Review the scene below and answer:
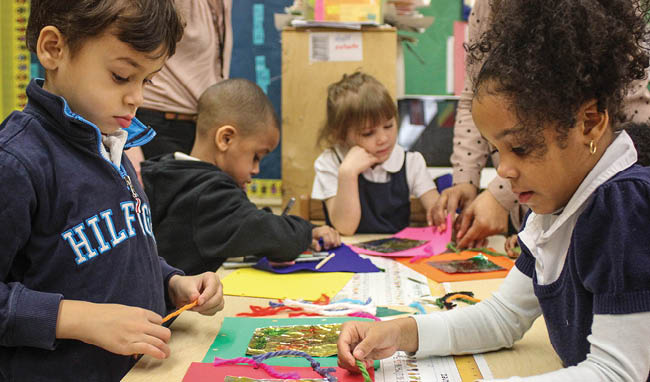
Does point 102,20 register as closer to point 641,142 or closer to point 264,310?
point 264,310

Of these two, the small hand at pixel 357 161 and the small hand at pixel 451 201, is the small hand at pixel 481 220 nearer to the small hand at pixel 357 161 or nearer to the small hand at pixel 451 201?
the small hand at pixel 451 201

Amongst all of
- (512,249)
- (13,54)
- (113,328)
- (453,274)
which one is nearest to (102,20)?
(113,328)

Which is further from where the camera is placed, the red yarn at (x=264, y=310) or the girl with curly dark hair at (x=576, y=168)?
the red yarn at (x=264, y=310)

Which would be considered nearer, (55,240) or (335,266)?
(55,240)

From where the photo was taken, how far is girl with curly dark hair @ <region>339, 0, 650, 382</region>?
58 centimetres

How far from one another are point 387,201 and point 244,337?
4.16 ft

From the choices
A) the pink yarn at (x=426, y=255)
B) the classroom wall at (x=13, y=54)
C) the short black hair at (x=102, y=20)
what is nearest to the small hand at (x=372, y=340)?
the short black hair at (x=102, y=20)

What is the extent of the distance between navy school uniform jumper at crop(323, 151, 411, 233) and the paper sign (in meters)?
0.54

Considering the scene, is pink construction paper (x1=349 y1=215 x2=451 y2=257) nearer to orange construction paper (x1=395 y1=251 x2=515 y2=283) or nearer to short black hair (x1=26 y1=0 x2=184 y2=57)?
orange construction paper (x1=395 y1=251 x2=515 y2=283)

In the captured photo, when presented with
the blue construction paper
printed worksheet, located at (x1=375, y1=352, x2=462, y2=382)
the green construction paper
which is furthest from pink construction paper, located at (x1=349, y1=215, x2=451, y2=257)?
the blue construction paper

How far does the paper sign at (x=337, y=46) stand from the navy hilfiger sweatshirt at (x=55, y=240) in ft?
5.79

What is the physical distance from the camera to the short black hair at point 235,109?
5.04 ft

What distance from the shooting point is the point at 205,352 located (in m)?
0.80

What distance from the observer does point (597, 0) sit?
2.02ft
